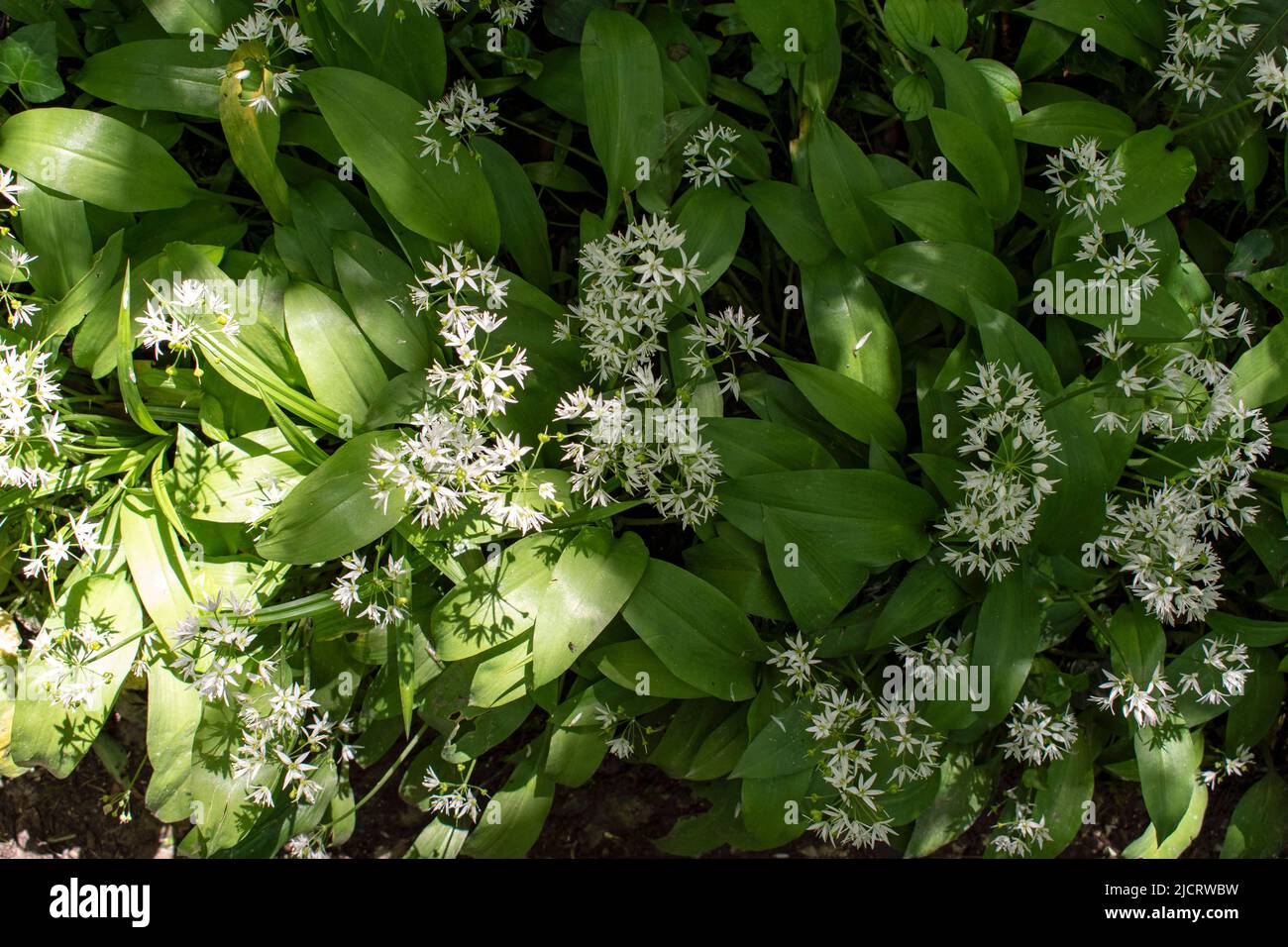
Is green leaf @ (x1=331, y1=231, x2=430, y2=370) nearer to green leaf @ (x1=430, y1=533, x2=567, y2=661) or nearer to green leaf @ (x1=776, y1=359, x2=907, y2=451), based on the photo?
green leaf @ (x1=430, y1=533, x2=567, y2=661)

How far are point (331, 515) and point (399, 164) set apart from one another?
0.97 metres

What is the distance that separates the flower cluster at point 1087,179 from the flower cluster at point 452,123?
5.16ft

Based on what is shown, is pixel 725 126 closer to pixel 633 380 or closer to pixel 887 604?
pixel 633 380

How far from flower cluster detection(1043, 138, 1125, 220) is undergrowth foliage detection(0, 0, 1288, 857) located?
3cm

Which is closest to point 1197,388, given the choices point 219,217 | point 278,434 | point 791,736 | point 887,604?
point 887,604

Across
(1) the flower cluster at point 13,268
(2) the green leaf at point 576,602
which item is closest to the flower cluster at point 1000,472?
(2) the green leaf at point 576,602

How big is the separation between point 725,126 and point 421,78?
2.92 feet

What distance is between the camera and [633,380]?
2.62 meters

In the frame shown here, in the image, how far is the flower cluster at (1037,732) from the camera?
264 cm

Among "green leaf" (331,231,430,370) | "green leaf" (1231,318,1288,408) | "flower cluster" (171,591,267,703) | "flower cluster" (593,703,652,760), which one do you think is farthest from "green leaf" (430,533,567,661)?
"green leaf" (1231,318,1288,408)

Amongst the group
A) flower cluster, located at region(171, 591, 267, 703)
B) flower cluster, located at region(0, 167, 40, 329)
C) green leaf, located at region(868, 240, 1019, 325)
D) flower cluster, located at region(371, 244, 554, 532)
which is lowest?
flower cluster, located at region(171, 591, 267, 703)

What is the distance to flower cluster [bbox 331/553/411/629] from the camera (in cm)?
242

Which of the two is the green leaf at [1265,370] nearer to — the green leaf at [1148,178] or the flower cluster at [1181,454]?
the flower cluster at [1181,454]

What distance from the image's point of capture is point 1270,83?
2.55m
